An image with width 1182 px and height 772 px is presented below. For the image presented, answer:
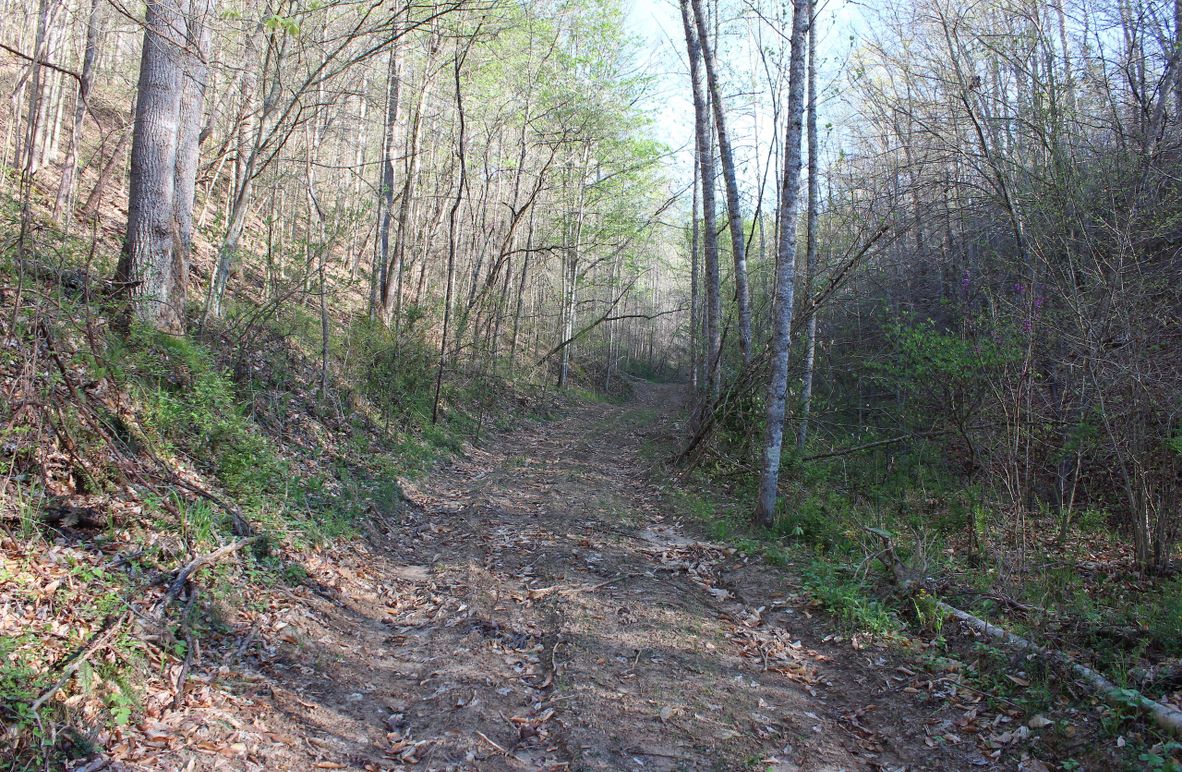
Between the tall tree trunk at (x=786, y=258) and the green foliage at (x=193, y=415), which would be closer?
the green foliage at (x=193, y=415)

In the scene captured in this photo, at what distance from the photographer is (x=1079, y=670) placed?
3717mm

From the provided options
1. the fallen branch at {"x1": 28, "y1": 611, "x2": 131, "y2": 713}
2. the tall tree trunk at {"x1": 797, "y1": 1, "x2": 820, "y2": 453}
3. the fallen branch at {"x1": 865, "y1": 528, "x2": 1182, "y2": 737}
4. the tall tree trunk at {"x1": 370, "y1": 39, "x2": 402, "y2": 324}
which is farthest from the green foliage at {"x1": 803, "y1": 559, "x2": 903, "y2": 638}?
the tall tree trunk at {"x1": 370, "y1": 39, "x2": 402, "y2": 324}

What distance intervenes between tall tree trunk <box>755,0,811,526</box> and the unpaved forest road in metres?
1.25

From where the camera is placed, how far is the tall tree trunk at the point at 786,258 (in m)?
6.89

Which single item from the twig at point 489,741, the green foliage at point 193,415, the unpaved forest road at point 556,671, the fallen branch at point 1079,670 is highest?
the green foliage at point 193,415

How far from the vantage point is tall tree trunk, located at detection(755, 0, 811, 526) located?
22.6 feet

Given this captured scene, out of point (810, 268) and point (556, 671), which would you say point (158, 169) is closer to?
point (556, 671)

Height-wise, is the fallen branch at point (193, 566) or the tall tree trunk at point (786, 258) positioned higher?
the tall tree trunk at point (786, 258)

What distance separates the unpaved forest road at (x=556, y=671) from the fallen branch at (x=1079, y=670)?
730mm

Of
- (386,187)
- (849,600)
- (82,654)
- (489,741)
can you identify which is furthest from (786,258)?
(386,187)

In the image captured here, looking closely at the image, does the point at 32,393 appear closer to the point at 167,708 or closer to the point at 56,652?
the point at 56,652

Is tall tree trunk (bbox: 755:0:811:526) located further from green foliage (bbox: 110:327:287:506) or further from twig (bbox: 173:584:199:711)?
twig (bbox: 173:584:199:711)

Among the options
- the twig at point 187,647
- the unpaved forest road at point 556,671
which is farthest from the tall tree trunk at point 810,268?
the twig at point 187,647

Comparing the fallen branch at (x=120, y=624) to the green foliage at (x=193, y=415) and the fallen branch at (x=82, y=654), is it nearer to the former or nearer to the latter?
the fallen branch at (x=82, y=654)
